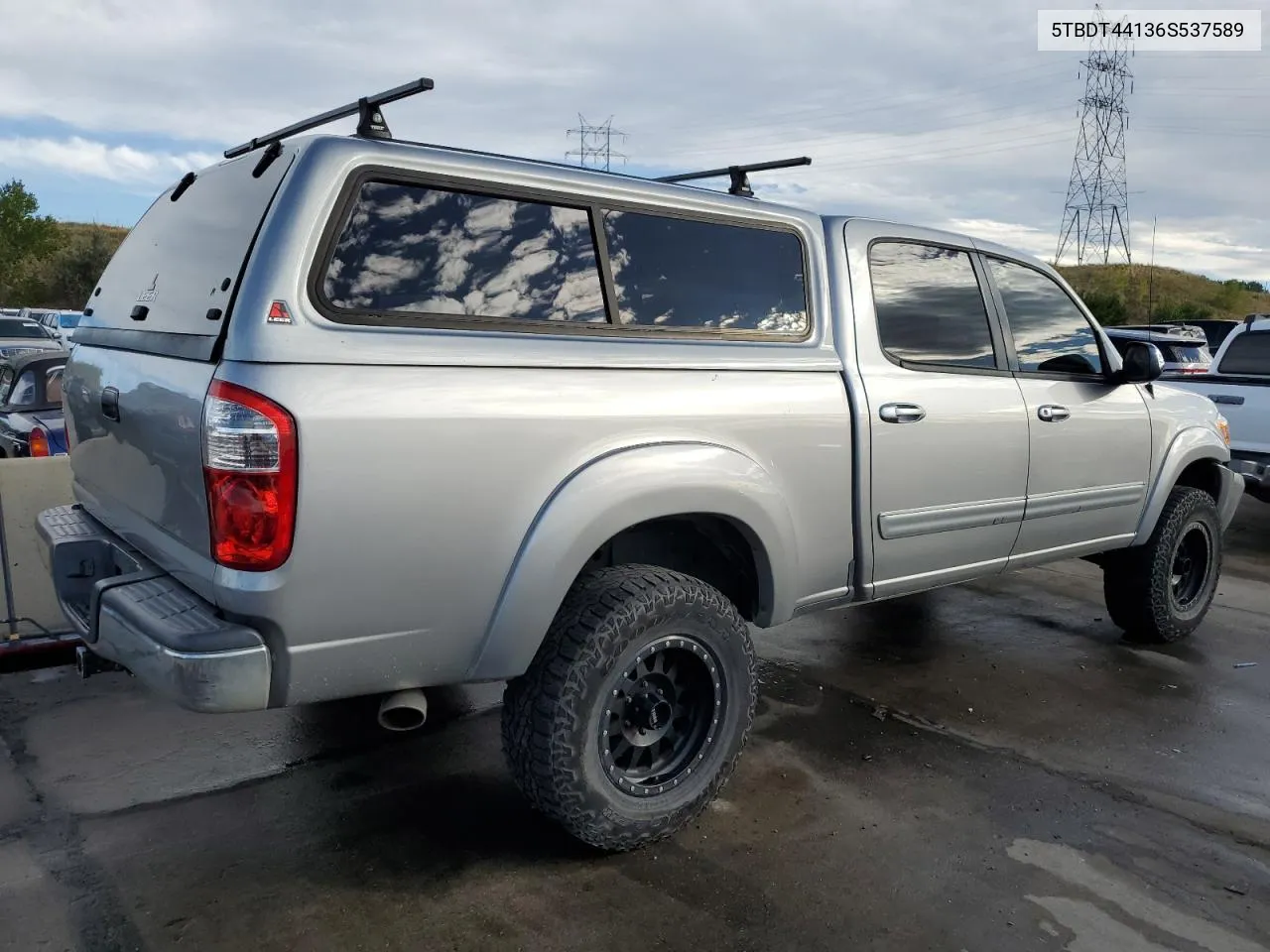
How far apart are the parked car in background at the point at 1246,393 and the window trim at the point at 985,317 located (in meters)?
4.22

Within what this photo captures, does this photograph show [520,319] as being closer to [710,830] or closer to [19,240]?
[710,830]

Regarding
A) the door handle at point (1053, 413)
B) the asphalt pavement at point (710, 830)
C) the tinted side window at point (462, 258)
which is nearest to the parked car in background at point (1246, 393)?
the asphalt pavement at point (710, 830)

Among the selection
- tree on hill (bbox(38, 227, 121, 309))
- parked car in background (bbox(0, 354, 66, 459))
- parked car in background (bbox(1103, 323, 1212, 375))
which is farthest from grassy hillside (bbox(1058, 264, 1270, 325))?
tree on hill (bbox(38, 227, 121, 309))

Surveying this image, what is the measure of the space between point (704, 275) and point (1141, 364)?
2414mm

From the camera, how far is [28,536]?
5059 mm

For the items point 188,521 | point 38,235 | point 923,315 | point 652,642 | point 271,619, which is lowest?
point 652,642

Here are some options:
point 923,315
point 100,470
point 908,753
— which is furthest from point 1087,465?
point 100,470

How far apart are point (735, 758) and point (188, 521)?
1.84 m

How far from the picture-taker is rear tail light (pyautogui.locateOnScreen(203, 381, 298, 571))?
2461 mm

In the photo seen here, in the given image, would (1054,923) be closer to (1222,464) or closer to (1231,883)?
(1231,883)

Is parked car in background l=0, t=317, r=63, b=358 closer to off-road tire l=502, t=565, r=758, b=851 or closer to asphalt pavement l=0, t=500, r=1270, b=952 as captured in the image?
asphalt pavement l=0, t=500, r=1270, b=952

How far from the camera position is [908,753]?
13.3ft

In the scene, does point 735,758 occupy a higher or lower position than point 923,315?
lower

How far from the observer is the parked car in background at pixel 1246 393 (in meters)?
7.98
